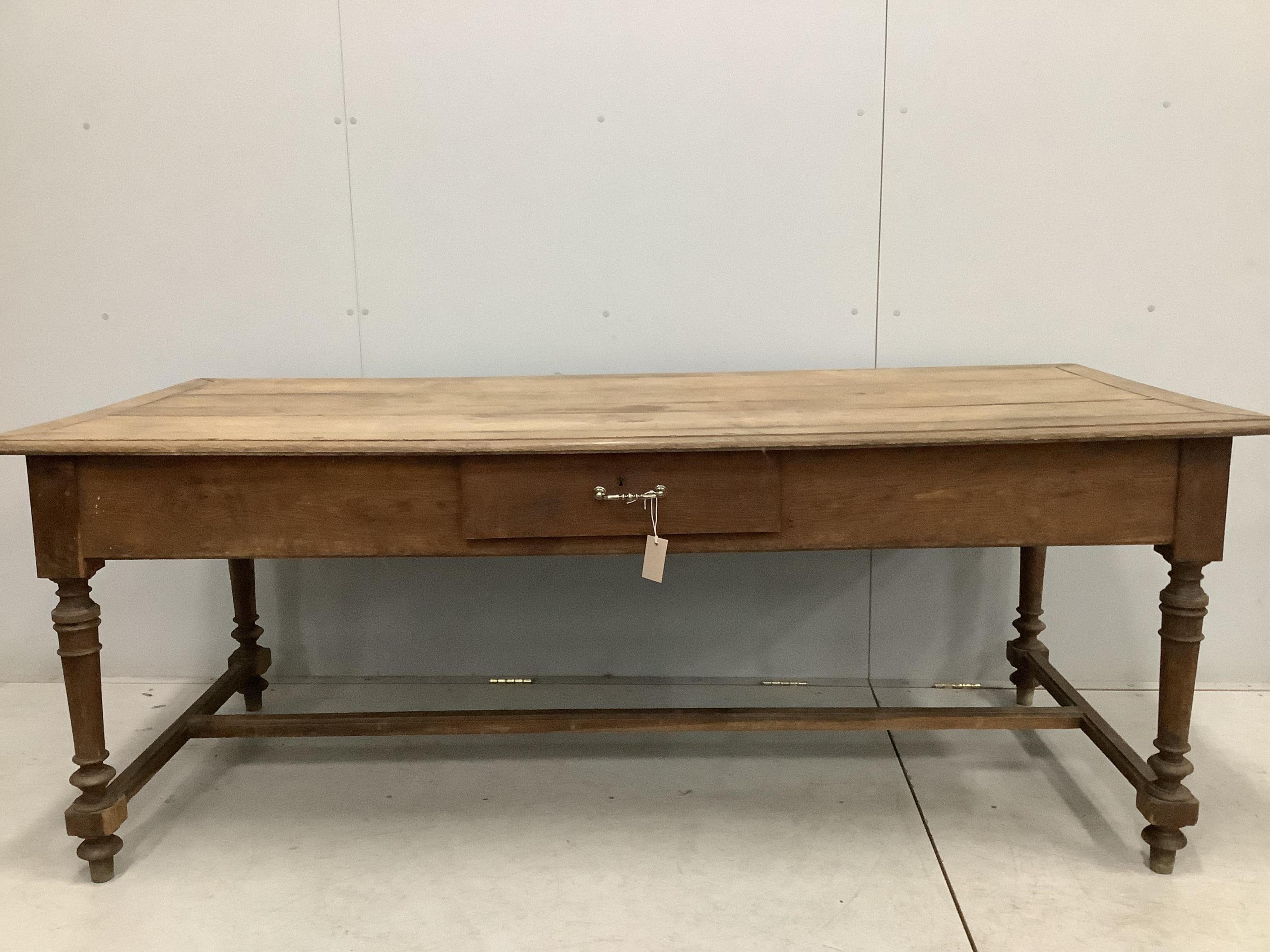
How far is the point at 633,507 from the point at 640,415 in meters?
0.23

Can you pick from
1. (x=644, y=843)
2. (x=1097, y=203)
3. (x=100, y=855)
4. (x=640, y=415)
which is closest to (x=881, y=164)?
(x=1097, y=203)

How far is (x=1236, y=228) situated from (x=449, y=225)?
206cm

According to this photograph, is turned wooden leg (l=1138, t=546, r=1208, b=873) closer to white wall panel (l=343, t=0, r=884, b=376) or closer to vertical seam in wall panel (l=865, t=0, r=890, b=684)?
vertical seam in wall panel (l=865, t=0, r=890, b=684)

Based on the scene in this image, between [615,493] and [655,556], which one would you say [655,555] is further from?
[615,493]

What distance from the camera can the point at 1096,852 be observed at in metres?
1.99

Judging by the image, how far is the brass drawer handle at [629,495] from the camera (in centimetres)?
178

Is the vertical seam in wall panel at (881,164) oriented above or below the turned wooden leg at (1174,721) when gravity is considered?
above

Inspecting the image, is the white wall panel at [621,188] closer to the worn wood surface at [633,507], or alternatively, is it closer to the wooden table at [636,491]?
the wooden table at [636,491]

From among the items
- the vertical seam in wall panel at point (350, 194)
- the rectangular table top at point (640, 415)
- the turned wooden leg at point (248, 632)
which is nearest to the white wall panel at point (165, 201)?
the vertical seam in wall panel at point (350, 194)

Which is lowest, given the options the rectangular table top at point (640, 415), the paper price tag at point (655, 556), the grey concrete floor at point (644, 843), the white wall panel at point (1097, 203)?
the grey concrete floor at point (644, 843)

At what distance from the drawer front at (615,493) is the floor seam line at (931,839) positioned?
79 centimetres

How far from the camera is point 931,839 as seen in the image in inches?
80.4

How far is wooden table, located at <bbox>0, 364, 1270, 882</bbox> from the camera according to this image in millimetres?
1760

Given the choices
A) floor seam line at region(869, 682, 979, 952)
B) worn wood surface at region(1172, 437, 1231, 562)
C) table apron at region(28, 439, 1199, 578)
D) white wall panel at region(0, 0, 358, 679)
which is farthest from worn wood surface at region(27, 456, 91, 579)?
worn wood surface at region(1172, 437, 1231, 562)
